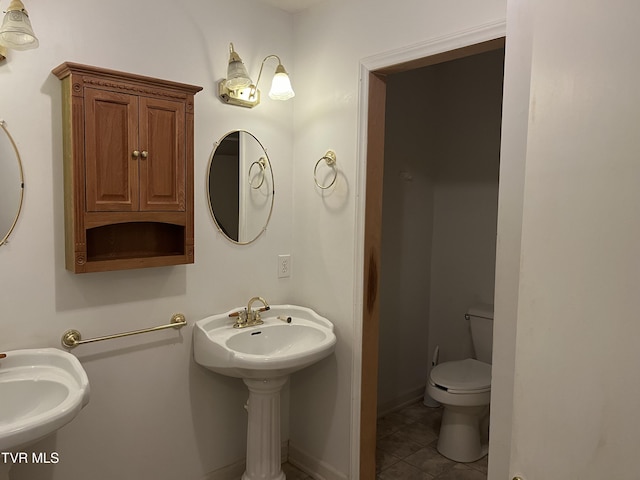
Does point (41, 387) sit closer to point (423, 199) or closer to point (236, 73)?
point (236, 73)

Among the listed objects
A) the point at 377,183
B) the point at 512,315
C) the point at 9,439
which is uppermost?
the point at 377,183

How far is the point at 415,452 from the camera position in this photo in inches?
113

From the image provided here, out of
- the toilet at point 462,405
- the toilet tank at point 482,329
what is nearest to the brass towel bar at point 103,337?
the toilet at point 462,405

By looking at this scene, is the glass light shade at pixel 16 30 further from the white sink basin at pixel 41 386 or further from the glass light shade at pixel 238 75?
the white sink basin at pixel 41 386

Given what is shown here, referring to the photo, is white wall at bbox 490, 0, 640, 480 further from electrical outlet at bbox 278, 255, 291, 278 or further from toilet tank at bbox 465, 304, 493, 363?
toilet tank at bbox 465, 304, 493, 363

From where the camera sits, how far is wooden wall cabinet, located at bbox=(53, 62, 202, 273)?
5.85 ft

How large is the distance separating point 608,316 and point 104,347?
193 cm

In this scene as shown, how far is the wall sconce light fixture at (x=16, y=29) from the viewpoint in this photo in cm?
151

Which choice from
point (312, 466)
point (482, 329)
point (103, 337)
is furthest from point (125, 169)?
point (482, 329)

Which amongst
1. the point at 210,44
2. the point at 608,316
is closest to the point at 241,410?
the point at 210,44

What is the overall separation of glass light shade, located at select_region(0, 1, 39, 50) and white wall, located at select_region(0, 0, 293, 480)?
0.21 m

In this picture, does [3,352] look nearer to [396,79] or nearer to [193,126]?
[193,126]

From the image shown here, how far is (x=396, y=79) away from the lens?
3.12m

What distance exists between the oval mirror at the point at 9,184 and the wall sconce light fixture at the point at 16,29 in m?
0.32
